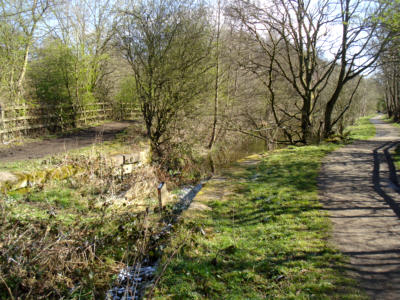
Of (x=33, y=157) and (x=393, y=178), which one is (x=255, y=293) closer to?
(x=393, y=178)

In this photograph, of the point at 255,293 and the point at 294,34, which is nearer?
the point at 255,293

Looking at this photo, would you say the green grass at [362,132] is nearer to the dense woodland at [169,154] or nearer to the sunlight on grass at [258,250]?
the dense woodland at [169,154]

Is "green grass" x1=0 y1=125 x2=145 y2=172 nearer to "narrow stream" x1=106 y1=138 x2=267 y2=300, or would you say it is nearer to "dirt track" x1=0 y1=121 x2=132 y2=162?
"dirt track" x1=0 y1=121 x2=132 y2=162

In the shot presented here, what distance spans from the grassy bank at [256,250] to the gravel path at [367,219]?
0.20m

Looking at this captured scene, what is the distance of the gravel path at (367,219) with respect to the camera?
3.25 m

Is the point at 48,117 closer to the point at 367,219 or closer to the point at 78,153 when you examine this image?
the point at 78,153

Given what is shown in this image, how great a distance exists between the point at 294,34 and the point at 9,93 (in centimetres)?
1339

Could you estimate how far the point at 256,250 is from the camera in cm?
409

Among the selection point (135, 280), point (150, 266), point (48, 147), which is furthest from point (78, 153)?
point (135, 280)

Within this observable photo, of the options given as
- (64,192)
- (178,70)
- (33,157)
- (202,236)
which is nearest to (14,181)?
(64,192)

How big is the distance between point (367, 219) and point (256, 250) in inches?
84.2

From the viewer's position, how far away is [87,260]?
3869 mm

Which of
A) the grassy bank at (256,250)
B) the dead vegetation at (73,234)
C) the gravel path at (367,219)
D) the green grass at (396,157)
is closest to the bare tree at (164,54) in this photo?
the dead vegetation at (73,234)

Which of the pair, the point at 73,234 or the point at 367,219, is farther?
the point at 367,219
